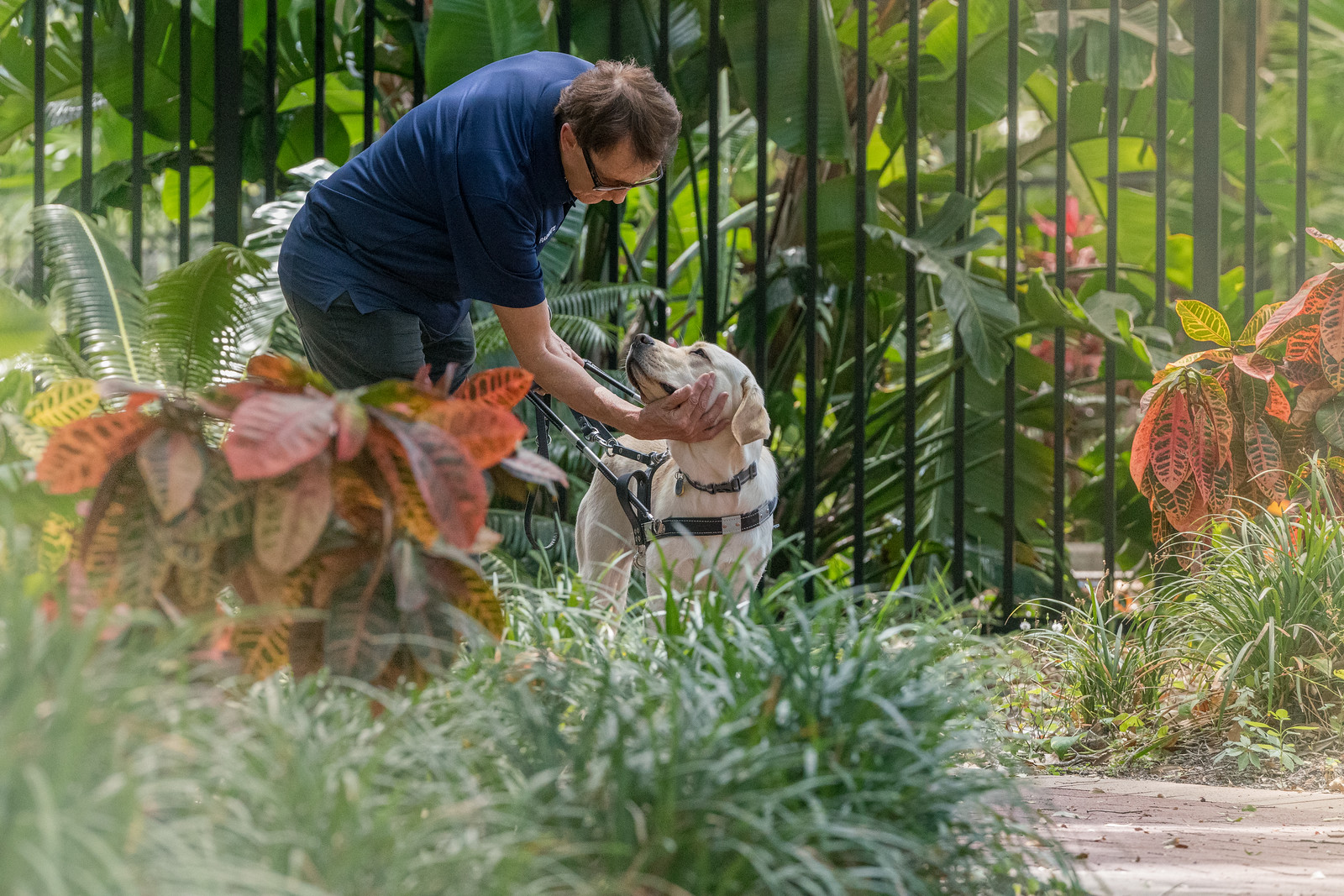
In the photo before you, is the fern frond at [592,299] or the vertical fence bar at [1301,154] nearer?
the fern frond at [592,299]

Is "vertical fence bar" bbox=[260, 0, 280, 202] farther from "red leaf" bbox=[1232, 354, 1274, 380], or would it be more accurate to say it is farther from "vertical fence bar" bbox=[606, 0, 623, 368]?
"red leaf" bbox=[1232, 354, 1274, 380]

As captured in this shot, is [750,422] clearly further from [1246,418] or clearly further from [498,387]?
[1246,418]

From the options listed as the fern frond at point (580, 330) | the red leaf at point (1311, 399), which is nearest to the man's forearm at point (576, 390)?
the fern frond at point (580, 330)

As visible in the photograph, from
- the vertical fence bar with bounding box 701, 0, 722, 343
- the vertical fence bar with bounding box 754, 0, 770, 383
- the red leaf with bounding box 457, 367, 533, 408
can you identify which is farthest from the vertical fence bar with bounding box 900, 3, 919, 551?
the red leaf with bounding box 457, 367, 533, 408

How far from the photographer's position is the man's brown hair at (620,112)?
9.86 ft

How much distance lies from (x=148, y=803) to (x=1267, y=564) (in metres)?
3.29

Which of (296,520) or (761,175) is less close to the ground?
(761,175)

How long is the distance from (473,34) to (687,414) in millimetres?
2258

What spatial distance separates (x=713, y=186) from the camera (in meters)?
A: 4.52

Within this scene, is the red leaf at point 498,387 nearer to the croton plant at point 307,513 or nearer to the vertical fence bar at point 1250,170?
the croton plant at point 307,513

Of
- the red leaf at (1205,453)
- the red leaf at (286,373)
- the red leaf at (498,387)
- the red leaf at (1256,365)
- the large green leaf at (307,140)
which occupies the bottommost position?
the red leaf at (1205,453)

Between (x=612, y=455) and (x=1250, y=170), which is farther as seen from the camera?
(x=1250, y=170)

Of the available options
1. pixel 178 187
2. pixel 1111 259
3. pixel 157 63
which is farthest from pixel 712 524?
pixel 178 187

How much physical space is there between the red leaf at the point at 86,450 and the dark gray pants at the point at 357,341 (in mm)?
1367
